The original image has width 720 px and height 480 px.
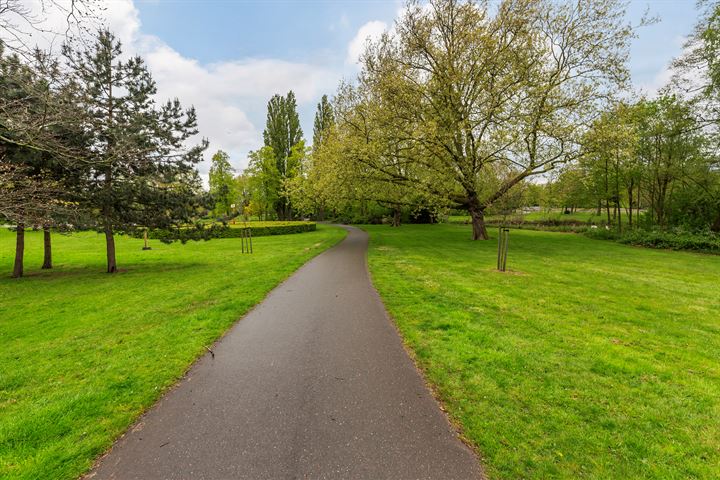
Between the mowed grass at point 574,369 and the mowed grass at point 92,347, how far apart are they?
340cm

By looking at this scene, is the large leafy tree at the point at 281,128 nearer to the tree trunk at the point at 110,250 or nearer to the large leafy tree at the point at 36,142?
the tree trunk at the point at 110,250

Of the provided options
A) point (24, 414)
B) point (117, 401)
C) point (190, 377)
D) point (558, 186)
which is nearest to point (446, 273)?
point (190, 377)

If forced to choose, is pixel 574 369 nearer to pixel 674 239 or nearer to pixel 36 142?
pixel 36 142

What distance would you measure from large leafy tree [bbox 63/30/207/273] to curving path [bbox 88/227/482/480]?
8607 mm

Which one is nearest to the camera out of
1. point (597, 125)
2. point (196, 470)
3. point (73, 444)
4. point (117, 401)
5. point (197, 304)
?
point (196, 470)

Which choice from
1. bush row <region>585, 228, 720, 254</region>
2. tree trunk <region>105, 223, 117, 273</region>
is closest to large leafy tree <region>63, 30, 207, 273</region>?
tree trunk <region>105, 223, 117, 273</region>

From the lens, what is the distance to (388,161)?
18203 millimetres

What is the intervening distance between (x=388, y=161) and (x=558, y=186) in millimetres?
28226

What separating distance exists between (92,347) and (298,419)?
4135mm

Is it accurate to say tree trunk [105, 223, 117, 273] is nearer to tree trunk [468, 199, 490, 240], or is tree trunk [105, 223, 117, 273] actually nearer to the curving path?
the curving path

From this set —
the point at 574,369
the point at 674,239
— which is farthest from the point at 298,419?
the point at 674,239

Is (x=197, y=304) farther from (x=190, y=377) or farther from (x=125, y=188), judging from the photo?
(x=125, y=188)

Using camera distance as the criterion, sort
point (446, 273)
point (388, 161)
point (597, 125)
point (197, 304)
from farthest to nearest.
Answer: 1. point (388, 161)
2. point (597, 125)
3. point (446, 273)
4. point (197, 304)

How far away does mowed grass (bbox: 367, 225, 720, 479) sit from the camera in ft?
8.36
